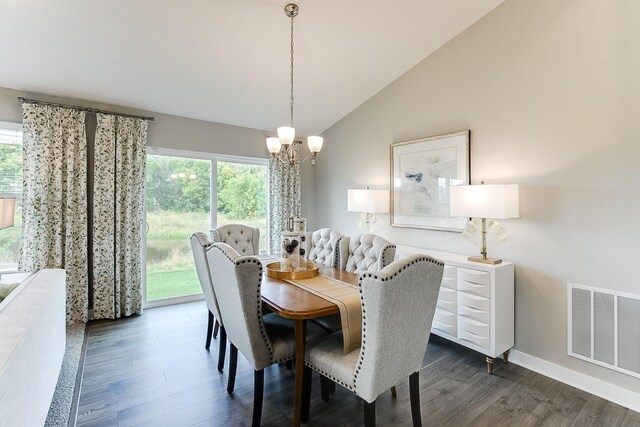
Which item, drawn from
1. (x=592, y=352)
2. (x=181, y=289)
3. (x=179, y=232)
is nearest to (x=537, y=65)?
(x=592, y=352)

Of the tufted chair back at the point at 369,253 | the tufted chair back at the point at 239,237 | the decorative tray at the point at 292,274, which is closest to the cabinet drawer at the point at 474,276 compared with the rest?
the tufted chair back at the point at 369,253

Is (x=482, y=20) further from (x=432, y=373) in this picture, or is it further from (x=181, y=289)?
(x=181, y=289)

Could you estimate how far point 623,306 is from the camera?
7.38 feet

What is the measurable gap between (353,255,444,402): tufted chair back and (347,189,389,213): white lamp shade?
7.28 feet

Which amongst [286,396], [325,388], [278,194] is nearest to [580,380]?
[325,388]

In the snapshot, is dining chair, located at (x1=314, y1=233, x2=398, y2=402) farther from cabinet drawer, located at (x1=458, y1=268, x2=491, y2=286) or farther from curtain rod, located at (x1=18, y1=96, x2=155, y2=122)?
curtain rod, located at (x1=18, y1=96, x2=155, y2=122)

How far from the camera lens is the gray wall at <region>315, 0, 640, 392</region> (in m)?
2.27

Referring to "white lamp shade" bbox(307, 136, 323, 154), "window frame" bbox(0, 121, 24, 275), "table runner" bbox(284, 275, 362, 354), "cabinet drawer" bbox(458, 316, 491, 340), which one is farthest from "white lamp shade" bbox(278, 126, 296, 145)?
"window frame" bbox(0, 121, 24, 275)

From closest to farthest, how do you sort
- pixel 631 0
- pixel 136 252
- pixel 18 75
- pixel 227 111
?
pixel 631 0
pixel 18 75
pixel 136 252
pixel 227 111

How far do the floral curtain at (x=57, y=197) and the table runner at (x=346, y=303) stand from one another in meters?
2.77

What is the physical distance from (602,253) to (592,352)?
2.44 ft

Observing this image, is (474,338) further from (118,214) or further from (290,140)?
(118,214)

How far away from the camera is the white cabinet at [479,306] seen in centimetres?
263

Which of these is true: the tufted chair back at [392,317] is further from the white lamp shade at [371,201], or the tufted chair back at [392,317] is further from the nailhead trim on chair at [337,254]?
the white lamp shade at [371,201]
